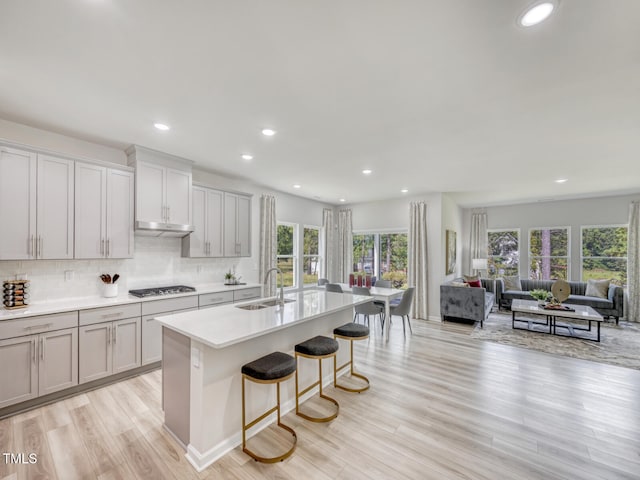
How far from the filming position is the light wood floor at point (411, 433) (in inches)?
75.9

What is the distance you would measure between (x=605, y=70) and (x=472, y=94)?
0.79 m

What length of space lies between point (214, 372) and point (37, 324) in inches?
74.4

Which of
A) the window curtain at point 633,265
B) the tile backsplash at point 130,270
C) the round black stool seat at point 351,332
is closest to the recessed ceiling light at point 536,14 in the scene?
the round black stool seat at point 351,332

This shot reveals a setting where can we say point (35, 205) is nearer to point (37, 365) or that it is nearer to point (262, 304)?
point (37, 365)

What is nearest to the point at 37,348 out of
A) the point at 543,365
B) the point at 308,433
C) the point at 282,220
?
the point at 308,433

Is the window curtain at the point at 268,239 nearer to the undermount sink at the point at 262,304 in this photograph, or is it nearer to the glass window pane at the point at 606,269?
the undermount sink at the point at 262,304

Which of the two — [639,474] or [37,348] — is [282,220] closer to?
[37,348]

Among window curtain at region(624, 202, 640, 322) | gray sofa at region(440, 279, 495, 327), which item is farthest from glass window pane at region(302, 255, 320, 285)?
window curtain at region(624, 202, 640, 322)

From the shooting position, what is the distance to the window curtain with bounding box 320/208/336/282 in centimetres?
738

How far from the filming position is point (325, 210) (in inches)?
292

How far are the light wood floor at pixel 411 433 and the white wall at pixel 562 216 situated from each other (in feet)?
14.5

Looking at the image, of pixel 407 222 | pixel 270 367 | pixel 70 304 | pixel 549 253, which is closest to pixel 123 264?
pixel 70 304

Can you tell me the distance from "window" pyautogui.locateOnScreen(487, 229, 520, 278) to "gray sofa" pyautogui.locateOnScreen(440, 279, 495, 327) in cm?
225

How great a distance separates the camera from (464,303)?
18.4 feet
